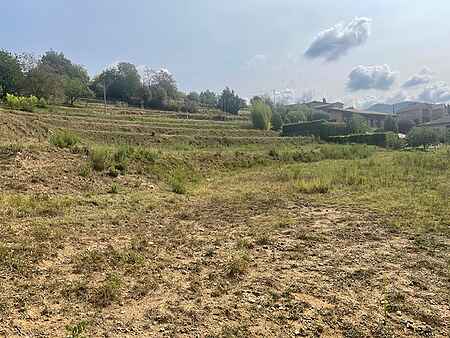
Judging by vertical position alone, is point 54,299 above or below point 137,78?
below

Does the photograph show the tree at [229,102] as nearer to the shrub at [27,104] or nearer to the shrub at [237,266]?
the shrub at [27,104]

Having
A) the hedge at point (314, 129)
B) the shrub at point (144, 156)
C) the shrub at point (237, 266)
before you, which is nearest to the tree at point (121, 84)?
the hedge at point (314, 129)

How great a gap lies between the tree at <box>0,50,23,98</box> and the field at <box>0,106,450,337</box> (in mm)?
34161

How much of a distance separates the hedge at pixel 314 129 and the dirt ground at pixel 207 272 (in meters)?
44.9

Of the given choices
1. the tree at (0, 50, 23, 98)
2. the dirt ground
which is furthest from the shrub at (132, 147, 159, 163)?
the tree at (0, 50, 23, 98)

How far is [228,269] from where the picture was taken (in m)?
5.60

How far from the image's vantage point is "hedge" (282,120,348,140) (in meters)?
53.7

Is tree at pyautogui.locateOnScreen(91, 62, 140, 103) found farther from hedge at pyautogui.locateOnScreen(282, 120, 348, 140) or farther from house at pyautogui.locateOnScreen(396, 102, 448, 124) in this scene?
house at pyautogui.locateOnScreen(396, 102, 448, 124)

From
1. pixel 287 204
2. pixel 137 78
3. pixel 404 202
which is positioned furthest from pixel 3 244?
pixel 137 78

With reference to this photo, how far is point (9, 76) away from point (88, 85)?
26.3 meters

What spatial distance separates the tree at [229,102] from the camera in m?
78.8

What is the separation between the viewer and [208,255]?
631 cm

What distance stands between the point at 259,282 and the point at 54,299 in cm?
260

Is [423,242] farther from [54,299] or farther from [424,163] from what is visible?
[424,163]
